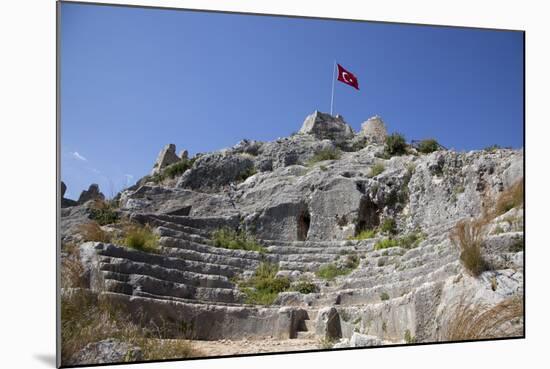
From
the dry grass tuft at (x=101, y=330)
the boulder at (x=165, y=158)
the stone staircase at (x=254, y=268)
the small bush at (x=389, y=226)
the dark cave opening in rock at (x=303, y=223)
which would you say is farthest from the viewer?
the dark cave opening in rock at (x=303, y=223)

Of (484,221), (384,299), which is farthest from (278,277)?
(484,221)

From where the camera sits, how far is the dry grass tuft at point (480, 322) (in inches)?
350

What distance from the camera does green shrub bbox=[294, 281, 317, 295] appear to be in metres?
8.90

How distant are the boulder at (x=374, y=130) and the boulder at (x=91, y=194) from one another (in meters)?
3.30

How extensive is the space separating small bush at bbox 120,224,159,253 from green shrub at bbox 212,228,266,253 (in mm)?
847

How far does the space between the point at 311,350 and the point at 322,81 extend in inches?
125

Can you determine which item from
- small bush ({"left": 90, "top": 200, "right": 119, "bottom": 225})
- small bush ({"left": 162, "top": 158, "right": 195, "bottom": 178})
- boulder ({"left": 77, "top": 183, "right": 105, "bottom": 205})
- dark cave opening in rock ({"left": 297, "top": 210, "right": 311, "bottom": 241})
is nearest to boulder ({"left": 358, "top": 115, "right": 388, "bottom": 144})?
dark cave opening in rock ({"left": 297, "top": 210, "right": 311, "bottom": 241})

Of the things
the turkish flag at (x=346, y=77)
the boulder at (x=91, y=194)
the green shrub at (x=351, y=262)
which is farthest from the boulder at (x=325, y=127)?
the boulder at (x=91, y=194)

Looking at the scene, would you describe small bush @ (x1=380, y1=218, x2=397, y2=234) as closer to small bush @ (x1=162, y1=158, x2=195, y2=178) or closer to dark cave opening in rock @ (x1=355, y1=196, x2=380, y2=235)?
dark cave opening in rock @ (x1=355, y1=196, x2=380, y2=235)

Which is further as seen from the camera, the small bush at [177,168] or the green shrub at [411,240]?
the green shrub at [411,240]

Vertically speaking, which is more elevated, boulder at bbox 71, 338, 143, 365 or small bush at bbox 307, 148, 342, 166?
small bush at bbox 307, 148, 342, 166

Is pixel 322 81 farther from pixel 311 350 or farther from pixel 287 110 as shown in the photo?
pixel 311 350

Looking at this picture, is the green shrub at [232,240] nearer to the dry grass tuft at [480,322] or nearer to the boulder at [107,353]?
the boulder at [107,353]

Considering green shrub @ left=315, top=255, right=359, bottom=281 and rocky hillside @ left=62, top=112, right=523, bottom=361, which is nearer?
rocky hillside @ left=62, top=112, right=523, bottom=361
